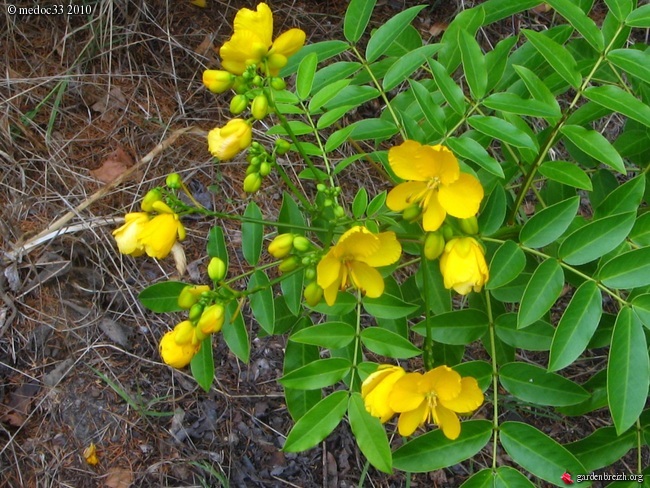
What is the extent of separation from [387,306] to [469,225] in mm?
274

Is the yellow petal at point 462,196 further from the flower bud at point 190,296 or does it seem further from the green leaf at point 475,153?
the flower bud at point 190,296

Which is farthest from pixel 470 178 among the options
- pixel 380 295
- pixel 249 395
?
pixel 249 395

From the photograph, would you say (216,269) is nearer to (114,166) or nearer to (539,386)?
(539,386)

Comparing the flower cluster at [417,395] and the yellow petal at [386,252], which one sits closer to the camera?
the flower cluster at [417,395]

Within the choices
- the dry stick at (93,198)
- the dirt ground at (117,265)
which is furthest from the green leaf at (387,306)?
the dry stick at (93,198)

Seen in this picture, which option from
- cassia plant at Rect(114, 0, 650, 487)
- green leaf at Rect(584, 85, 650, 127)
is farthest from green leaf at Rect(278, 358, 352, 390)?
green leaf at Rect(584, 85, 650, 127)

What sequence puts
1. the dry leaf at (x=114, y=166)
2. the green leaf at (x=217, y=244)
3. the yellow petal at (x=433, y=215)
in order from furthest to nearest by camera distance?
the dry leaf at (x=114, y=166), the green leaf at (x=217, y=244), the yellow petal at (x=433, y=215)

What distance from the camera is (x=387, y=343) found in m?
1.55

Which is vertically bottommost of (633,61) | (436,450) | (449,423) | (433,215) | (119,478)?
(119,478)

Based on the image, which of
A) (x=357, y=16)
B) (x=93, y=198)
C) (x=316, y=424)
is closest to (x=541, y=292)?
(x=316, y=424)

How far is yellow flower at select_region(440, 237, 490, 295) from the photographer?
1411 millimetres

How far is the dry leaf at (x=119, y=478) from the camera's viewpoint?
240 centimetres

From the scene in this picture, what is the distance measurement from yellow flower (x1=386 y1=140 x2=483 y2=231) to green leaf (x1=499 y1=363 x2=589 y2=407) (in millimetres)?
408

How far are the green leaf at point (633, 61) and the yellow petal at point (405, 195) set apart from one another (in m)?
0.54
